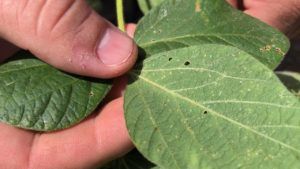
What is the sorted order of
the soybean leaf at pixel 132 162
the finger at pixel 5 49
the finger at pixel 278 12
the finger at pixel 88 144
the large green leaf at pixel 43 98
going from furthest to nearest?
the finger at pixel 278 12 < the finger at pixel 5 49 < the soybean leaf at pixel 132 162 < the finger at pixel 88 144 < the large green leaf at pixel 43 98

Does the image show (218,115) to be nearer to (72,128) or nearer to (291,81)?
(72,128)

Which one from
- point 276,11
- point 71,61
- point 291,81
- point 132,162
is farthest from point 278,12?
point 71,61

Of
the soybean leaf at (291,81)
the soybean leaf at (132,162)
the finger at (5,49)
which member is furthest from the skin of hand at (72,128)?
the soybean leaf at (291,81)

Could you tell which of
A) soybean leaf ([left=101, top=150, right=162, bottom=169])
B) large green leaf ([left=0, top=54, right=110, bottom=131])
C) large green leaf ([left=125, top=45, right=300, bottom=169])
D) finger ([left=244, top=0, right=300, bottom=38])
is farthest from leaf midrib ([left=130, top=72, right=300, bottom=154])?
finger ([left=244, top=0, right=300, bottom=38])

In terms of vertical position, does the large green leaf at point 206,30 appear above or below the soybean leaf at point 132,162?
above

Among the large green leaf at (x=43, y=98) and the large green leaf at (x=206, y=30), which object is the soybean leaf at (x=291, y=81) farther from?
the large green leaf at (x=43, y=98)

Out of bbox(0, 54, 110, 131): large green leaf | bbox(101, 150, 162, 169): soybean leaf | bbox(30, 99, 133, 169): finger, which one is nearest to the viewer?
bbox(0, 54, 110, 131): large green leaf

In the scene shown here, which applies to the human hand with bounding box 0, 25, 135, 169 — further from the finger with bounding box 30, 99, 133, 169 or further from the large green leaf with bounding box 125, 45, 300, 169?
the large green leaf with bounding box 125, 45, 300, 169

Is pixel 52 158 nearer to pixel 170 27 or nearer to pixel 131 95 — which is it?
pixel 131 95
